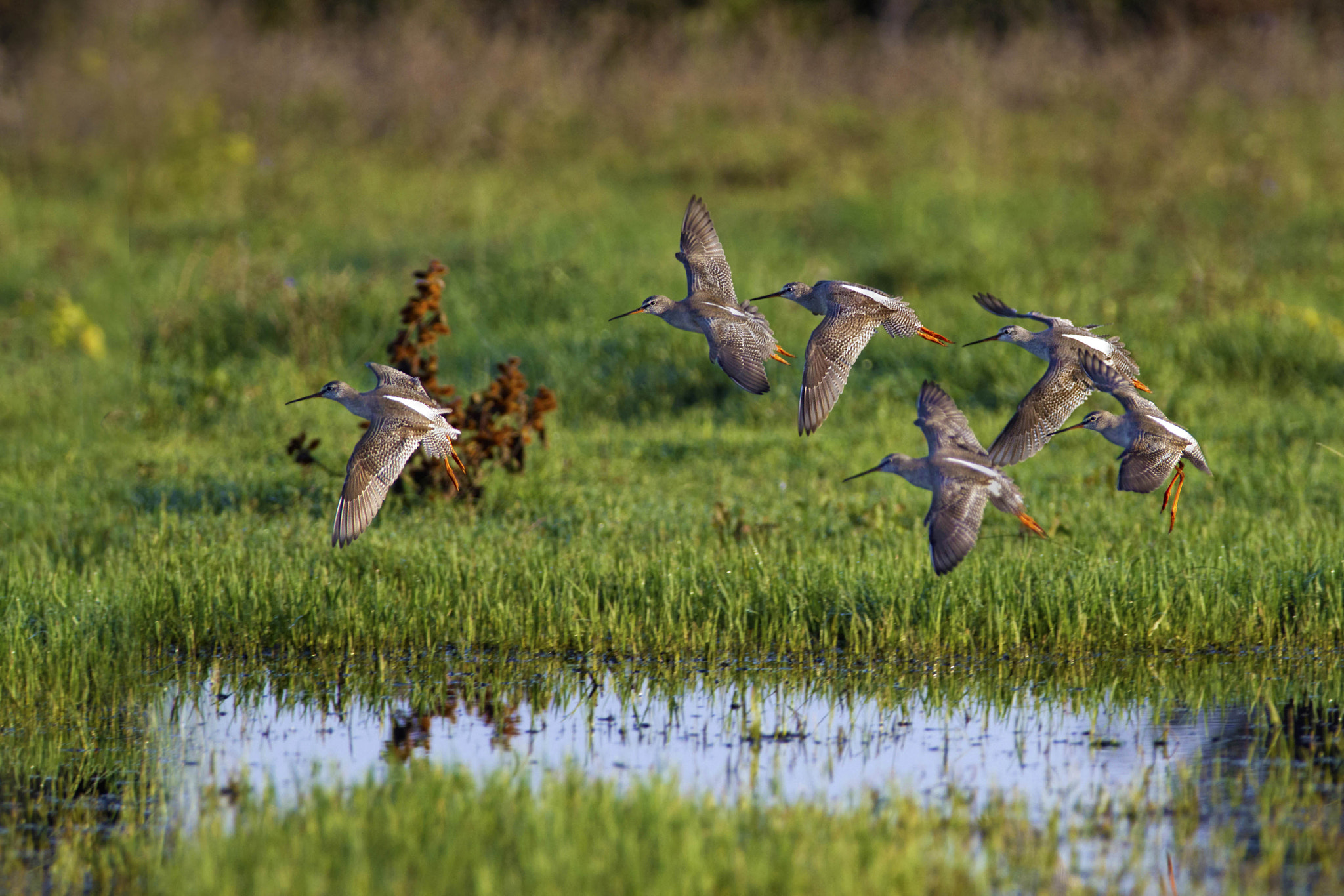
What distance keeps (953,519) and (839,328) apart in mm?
728

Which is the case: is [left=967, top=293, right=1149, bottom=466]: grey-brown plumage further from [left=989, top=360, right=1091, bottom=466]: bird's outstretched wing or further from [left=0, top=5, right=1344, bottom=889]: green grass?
[left=0, top=5, right=1344, bottom=889]: green grass

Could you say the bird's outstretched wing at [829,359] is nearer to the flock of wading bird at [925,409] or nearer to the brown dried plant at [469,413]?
the flock of wading bird at [925,409]

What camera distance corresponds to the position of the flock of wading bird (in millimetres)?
4887

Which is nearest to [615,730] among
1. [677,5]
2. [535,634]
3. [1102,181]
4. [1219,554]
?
[535,634]

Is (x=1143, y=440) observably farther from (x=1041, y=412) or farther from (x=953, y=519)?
(x=953, y=519)

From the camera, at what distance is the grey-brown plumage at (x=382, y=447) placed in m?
5.20

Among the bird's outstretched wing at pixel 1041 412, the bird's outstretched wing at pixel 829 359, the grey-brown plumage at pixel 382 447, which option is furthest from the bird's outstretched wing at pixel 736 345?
the grey-brown plumage at pixel 382 447

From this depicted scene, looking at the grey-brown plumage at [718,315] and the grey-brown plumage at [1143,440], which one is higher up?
the grey-brown plumage at [718,315]

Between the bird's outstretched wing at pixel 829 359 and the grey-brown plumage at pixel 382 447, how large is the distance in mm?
1153

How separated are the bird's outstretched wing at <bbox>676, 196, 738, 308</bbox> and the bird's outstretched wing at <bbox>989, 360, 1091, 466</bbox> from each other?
1.04 meters

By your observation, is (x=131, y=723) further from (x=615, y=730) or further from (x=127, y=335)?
(x=127, y=335)

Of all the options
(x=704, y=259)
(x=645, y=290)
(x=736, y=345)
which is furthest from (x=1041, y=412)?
(x=645, y=290)

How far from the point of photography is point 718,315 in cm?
529

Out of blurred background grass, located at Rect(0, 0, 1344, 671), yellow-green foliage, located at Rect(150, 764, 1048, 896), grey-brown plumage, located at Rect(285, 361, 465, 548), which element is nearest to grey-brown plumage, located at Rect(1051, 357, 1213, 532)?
yellow-green foliage, located at Rect(150, 764, 1048, 896)
